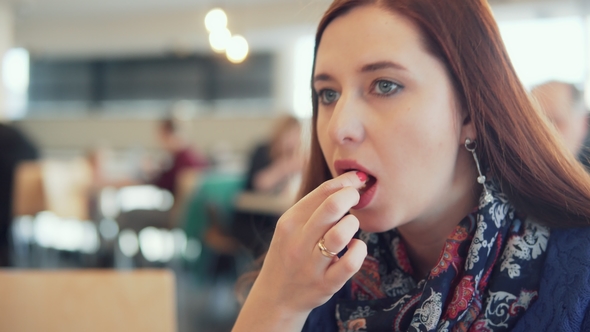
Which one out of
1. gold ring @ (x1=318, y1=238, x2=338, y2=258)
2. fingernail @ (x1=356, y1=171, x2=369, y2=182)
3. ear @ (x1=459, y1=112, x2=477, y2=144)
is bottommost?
gold ring @ (x1=318, y1=238, x2=338, y2=258)

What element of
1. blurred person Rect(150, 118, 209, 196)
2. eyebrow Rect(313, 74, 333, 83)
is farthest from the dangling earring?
blurred person Rect(150, 118, 209, 196)

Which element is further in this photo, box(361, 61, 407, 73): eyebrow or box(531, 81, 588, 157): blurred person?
box(531, 81, 588, 157): blurred person

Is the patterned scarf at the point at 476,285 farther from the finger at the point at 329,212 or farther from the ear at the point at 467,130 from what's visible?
the finger at the point at 329,212

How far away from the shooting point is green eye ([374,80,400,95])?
0.83 meters

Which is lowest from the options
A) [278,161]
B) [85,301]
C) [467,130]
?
[85,301]

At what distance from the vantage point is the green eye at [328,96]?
36.7 inches

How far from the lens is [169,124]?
464 centimetres

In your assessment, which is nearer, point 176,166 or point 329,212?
point 329,212

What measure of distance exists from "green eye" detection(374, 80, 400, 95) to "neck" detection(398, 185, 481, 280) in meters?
0.25

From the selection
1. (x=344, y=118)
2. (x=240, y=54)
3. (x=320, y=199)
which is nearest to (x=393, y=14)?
(x=344, y=118)

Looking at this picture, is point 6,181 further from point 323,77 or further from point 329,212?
point 329,212

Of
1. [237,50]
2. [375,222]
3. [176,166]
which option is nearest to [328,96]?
[375,222]

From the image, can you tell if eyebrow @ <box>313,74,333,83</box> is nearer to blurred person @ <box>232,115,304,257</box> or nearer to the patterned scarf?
the patterned scarf

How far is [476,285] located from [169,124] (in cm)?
413
